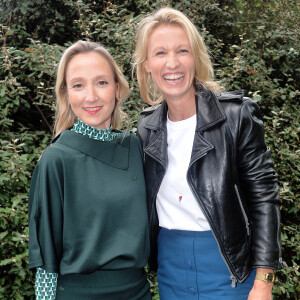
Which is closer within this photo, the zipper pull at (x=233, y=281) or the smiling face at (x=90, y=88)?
the zipper pull at (x=233, y=281)

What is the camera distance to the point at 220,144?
1904 millimetres

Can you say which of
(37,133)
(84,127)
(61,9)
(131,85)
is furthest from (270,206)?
(61,9)

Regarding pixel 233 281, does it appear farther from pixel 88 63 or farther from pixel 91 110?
Result: pixel 88 63

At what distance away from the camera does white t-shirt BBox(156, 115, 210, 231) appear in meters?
1.93

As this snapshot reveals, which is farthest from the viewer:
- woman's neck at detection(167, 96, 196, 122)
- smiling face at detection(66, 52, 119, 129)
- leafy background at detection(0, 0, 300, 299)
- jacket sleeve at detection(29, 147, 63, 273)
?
leafy background at detection(0, 0, 300, 299)

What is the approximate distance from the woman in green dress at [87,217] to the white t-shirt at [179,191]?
12 centimetres

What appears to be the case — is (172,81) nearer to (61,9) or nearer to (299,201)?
(299,201)

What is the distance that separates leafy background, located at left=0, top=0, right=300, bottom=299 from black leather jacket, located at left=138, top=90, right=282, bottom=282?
1.33 meters

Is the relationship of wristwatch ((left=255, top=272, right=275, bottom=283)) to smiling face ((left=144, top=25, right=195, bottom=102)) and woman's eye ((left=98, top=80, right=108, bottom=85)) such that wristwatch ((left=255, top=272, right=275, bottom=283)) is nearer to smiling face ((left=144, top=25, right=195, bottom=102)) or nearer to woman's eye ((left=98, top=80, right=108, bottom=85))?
smiling face ((left=144, top=25, right=195, bottom=102))

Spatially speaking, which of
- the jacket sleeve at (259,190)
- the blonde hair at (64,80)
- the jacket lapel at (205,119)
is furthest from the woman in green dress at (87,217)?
the jacket sleeve at (259,190)

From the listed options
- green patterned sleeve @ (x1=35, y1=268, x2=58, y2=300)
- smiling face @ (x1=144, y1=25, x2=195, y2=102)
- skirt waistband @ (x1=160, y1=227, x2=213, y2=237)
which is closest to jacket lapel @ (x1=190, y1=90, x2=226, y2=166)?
smiling face @ (x1=144, y1=25, x2=195, y2=102)

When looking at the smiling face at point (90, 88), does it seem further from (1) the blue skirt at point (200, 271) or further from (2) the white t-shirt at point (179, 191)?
(1) the blue skirt at point (200, 271)

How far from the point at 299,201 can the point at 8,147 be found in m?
2.69

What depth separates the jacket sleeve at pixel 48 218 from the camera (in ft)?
5.83
